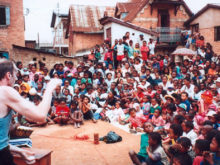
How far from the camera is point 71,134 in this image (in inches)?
298

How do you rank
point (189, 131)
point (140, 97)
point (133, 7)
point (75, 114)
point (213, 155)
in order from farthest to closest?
point (133, 7) → point (140, 97) → point (75, 114) → point (189, 131) → point (213, 155)

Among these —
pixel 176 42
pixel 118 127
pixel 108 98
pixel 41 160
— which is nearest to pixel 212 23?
pixel 176 42

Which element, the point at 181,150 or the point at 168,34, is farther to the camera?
the point at 168,34

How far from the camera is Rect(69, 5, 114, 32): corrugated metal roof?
2195cm

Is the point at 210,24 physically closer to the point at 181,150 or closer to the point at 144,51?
the point at 144,51

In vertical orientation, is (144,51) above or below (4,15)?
below

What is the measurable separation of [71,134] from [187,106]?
3.45 metres

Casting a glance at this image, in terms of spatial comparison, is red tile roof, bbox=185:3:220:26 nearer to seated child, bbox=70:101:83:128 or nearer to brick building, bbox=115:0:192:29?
brick building, bbox=115:0:192:29

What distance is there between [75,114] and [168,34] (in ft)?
42.5

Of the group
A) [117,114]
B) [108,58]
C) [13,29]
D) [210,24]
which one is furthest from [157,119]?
[13,29]

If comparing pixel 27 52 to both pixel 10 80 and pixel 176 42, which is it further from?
pixel 10 80

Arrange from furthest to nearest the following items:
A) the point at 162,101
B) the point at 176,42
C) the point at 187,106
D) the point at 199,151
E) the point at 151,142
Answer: the point at 176,42 < the point at 162,101 < the point at 187,106 < the point at 151,142 < the point at 199,151

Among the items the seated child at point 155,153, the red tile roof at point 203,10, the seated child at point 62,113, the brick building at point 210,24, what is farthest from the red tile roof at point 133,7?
the seated child at point 155,153

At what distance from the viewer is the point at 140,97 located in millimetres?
9508
